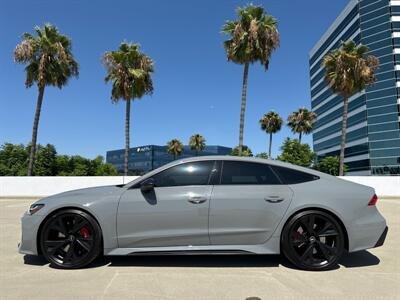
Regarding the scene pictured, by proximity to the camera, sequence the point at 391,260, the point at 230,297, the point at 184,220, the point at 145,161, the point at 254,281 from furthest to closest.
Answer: the point at 145,161 → the point at 391,260 → the point at 184,220 → the point at 254,281 → the point at 230,297

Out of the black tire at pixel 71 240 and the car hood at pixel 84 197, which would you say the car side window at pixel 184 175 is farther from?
the black tire at pixel 71 240

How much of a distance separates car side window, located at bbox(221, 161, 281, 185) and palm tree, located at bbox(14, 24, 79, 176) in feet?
66.3

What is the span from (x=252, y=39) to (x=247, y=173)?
18186mm

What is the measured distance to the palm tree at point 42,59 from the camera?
20922mm

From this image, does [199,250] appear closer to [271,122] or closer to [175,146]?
[271,122]

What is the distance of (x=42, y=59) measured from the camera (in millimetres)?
21188

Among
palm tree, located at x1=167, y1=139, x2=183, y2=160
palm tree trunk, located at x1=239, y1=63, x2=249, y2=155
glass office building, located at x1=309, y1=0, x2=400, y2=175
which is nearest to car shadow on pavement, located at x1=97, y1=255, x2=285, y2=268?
palm tree trunk, located at x1=239, y1=63, x2=249, y2=155

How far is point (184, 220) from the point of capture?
12.9 feet

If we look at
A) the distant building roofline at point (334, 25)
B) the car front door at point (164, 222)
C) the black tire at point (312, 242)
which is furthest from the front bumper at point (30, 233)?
the distant building roofline at point (334, 25)

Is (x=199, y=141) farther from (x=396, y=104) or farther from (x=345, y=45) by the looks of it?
(x=345, y=45)

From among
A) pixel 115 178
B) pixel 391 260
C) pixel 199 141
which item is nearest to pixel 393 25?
pixel 199 141

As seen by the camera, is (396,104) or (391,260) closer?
(391,260)

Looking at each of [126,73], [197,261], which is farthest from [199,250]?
[126,73]

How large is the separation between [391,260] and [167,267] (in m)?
3.14
